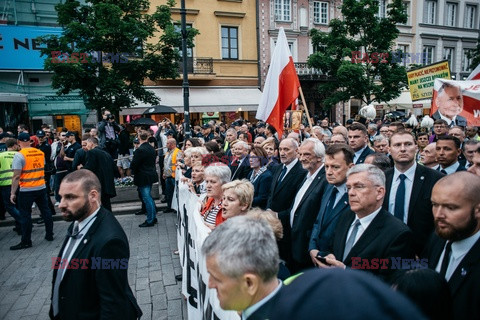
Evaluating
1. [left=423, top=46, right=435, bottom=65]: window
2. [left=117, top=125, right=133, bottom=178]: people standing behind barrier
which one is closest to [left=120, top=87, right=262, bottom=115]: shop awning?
[left=117, top=125, right=133, bottom=178]: people standing behind barrier

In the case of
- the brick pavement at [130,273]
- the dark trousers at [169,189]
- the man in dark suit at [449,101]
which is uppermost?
the man in dark suit at [449,101]

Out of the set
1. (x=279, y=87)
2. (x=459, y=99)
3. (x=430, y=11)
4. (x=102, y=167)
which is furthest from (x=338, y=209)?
(x=430, y=11)

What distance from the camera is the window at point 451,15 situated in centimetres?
3212

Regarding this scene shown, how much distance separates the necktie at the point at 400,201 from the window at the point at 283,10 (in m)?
23.7

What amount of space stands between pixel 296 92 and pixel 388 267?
438cm

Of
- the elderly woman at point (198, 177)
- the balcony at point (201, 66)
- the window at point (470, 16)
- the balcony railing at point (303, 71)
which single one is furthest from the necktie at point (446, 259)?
the window at point (470, 16)

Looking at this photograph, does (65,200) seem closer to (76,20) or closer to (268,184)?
(268,184)

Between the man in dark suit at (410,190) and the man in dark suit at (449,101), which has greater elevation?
the man in dark suit at (449,101)

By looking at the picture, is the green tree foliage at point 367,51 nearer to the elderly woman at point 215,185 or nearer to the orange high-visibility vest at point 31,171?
the orange high-visibility vest at point 31,171

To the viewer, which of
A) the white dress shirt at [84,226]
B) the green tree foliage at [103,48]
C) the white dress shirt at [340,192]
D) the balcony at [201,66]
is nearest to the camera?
the white dress shirt at [84,226]

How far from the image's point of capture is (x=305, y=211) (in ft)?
12.3

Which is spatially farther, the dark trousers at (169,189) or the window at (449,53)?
the window at (449,53)

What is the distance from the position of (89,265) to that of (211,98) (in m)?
20.3

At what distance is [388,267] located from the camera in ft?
7.89
